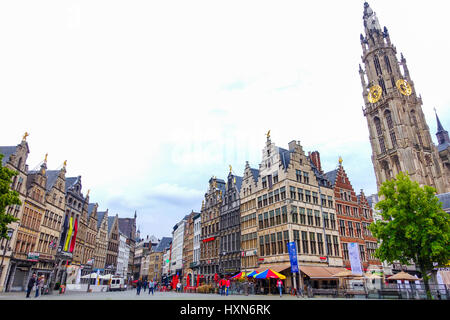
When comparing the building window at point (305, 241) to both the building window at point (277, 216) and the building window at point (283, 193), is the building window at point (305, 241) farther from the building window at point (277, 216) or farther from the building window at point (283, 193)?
the building window at point (283, 193)

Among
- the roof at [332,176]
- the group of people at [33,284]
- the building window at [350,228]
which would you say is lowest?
the group of people at [33,284]

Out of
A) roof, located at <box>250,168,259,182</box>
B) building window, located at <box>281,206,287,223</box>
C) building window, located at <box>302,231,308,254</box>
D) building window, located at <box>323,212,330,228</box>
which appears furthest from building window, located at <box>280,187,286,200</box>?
building window, located at <box>323,212,330,228</box>

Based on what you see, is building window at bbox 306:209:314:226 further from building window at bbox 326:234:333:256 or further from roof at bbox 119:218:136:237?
roof at bbox 119:218:136:237

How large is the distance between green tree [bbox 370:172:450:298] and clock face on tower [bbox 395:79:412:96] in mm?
80738

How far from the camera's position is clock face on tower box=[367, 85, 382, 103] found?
9589 centimetres

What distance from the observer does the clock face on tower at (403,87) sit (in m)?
93.2

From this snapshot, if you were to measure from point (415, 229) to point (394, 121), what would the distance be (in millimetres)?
75074

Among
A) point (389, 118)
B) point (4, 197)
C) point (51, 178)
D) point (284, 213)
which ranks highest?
point (389, 118)

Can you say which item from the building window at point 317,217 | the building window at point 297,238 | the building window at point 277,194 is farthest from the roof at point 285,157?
the building window at point 297,238

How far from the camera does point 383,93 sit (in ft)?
316

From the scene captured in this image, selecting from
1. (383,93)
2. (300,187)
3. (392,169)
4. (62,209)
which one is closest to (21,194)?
(62,209)

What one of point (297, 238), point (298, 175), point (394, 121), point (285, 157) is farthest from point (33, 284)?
point (394, 121)

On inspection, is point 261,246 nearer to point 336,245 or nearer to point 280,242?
point 280,242

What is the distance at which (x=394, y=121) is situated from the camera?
87.9 m
